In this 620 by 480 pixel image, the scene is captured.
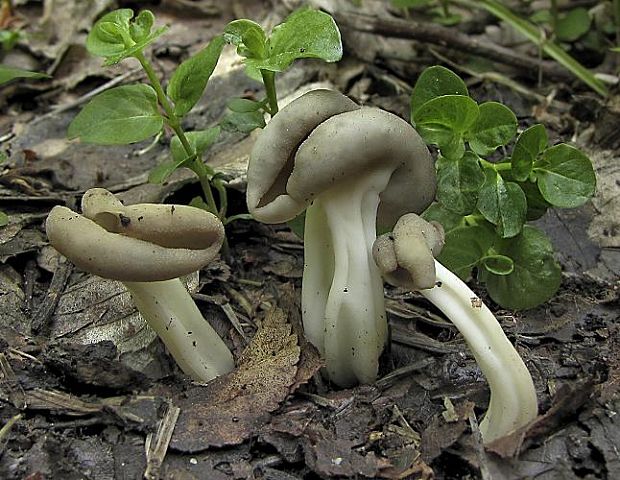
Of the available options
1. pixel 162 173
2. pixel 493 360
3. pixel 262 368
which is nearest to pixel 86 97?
pixel 162 173

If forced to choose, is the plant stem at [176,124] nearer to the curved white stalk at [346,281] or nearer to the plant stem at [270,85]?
the plant stem at [270,85]

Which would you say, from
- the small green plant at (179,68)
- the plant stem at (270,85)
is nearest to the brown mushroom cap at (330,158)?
the small green plant at (179,68)

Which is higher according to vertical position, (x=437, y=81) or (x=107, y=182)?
(x=437, y=81)

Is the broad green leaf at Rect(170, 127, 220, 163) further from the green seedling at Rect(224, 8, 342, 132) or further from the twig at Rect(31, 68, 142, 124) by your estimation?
the twig at Rect(31, 68, 142, 124)

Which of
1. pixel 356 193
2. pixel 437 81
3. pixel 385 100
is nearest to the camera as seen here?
pixel 356 193

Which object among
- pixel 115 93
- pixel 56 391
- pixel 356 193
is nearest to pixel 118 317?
pixel 56 391

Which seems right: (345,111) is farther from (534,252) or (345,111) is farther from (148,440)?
(148,440)

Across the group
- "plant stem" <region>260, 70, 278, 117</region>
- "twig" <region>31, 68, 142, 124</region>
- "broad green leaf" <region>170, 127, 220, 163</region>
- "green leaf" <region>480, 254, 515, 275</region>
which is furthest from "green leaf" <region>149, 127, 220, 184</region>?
"twig" <region>31, 68, 142, 124</region>
